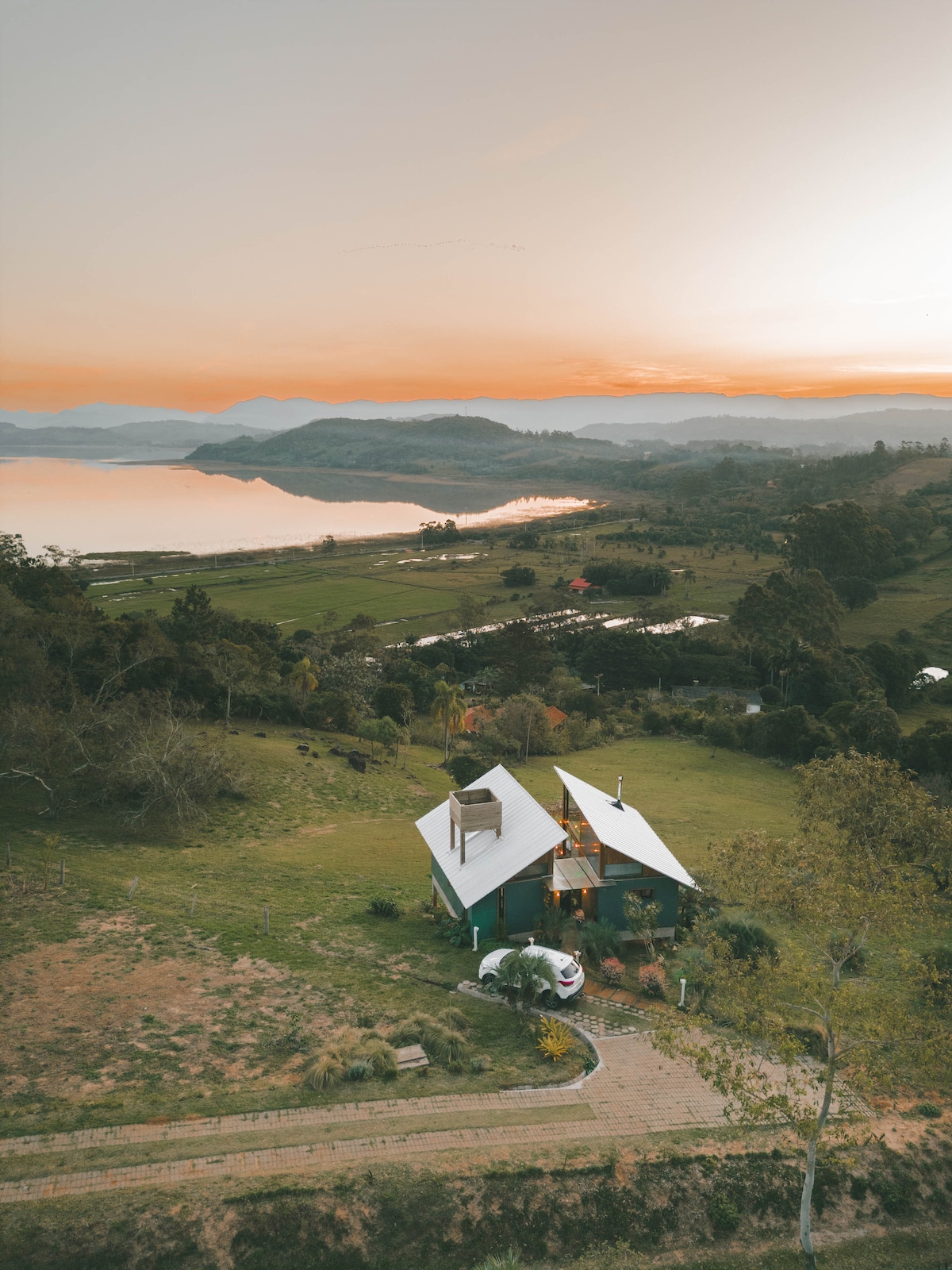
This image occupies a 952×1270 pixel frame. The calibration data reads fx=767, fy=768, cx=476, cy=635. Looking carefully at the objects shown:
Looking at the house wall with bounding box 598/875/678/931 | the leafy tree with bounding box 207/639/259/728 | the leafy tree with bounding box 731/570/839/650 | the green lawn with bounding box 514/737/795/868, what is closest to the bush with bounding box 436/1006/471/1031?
the house wall with bounding box 598/875/678/931

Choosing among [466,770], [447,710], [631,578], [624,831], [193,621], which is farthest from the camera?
[631,578]

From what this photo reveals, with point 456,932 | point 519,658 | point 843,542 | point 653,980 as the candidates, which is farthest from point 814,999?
point 843,542

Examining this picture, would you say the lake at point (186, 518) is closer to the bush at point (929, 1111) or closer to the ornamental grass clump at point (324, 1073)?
the ornamental grass clump at point (324, 1073)

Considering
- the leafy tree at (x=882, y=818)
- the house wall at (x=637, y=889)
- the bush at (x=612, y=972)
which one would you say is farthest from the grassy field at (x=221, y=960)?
the leafy tree at (x=882, y=818)

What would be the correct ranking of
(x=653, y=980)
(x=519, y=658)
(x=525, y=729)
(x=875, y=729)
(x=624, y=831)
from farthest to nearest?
(x=519, y=658) → (x=525, y=729) → (x=875, y=729) → (x=624, y=831) → (x=653, y=980)

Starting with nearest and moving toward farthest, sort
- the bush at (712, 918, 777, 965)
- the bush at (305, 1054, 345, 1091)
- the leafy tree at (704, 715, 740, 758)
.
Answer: the bush at (305, 1054, 345, 1091) < the bush at (712, 918, 777, 965) < the leafy tree at (704, 715, 740, 758)

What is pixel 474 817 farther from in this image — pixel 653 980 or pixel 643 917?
pixel 653 980

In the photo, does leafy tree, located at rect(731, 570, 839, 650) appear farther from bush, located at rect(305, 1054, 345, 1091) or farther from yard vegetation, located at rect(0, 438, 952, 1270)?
bush, located at rect(305, 1054, 345, 1091)
